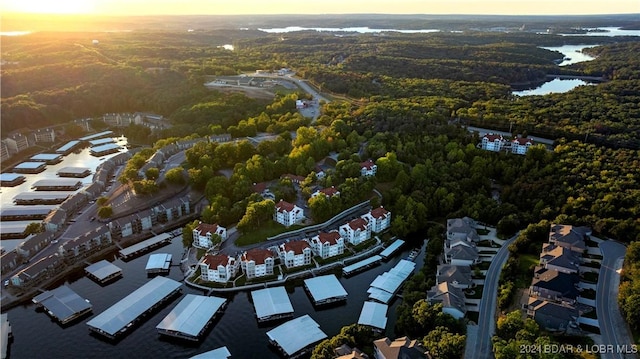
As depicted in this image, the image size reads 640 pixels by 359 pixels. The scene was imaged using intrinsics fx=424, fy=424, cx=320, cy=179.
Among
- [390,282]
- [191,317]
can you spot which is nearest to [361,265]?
→ [390,282]

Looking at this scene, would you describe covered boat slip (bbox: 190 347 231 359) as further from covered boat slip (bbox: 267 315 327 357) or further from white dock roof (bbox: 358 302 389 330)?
white dock roof (bbox: 358 302 389 330)

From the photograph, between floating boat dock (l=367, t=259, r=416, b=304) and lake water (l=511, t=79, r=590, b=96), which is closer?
floating boat dock (l=367, t=259, r=416, b=304)

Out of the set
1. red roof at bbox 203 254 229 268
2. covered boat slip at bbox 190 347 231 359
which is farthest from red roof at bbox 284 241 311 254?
covered boat slip at bbox 190 347 231 359

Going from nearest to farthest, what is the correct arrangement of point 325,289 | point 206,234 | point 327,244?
point 325,289 → point 327,244 → point 206,234

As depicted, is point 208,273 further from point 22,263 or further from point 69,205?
point 69,205

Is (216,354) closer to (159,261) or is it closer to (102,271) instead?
(159,261)

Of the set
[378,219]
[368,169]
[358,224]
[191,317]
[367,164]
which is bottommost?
[191,317]

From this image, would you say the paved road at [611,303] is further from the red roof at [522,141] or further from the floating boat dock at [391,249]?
the red roof at [522,141]
